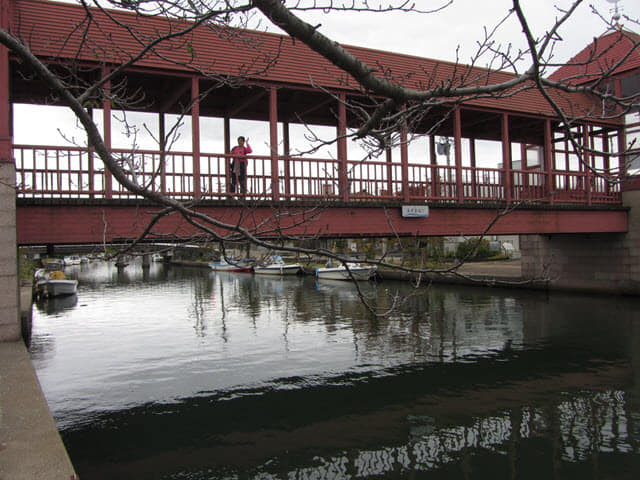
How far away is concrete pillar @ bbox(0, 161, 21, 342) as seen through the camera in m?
7.57

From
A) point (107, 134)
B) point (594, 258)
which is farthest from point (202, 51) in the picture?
point (594, 258)

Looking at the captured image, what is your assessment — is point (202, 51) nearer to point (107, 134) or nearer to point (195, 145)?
point (195, 145)

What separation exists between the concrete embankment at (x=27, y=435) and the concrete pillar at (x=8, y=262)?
213 cm

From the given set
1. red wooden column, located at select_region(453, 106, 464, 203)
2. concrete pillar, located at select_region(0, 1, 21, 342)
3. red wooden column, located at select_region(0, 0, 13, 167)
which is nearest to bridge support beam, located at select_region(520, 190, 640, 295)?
red wooden column, located at select_region(453, 106, 464, 203)

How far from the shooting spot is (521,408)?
311 inches

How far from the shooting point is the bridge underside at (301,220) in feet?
27.5

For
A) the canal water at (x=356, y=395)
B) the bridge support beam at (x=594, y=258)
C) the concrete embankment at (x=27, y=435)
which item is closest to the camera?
the concrete embankment at (x=27, y=435)

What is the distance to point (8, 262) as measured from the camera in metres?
7.68

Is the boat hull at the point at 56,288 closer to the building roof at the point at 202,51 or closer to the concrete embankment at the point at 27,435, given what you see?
the building roof at the point at 202,51

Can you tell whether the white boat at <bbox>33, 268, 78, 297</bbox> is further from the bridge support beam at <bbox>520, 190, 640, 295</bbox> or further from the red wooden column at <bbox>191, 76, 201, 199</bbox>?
the bridge support beam at <bbox>520, 190, 640, 295</bbox>

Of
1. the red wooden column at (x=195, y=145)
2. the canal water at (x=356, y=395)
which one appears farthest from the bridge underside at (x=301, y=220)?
the canal water at (x=356, y=395)

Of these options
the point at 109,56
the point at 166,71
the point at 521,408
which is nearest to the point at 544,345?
the point at 521,408

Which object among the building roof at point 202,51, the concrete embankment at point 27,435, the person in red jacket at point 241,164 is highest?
the building roof at point 202,51

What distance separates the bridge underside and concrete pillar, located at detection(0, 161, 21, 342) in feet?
1.91
